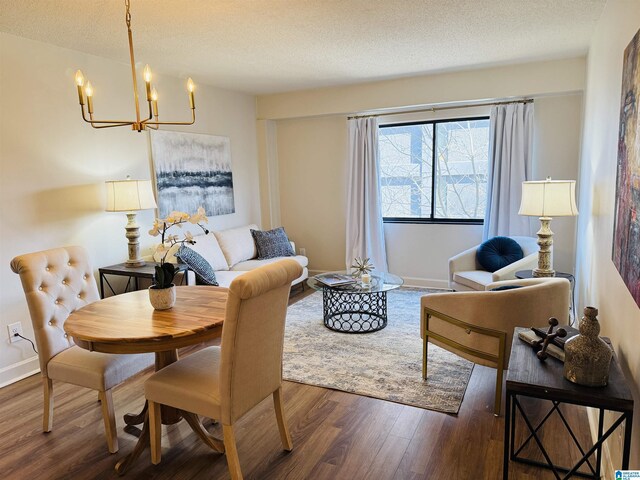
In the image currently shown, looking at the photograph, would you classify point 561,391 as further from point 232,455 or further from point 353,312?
point 353,312

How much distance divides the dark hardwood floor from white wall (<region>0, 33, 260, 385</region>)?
1.04 m

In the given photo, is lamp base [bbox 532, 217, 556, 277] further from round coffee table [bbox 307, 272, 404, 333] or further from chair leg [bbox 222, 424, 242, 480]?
chair leg [bbox 222, 424, 242, 480]

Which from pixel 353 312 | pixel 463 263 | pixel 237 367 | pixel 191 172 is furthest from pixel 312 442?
pixel 191 172

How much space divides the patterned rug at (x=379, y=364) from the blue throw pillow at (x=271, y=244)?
3.67 ft

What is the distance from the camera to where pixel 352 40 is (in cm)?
359

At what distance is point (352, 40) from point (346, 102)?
1858mm

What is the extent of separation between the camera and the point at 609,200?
2.36m

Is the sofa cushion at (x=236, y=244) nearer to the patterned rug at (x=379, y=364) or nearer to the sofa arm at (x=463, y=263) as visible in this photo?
the patterned rug at (x=379, y=364)

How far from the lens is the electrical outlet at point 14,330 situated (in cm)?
328

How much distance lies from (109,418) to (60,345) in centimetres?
55

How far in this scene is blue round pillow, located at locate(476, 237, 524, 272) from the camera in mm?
4359

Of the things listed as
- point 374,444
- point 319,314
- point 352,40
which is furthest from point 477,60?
point 374,444

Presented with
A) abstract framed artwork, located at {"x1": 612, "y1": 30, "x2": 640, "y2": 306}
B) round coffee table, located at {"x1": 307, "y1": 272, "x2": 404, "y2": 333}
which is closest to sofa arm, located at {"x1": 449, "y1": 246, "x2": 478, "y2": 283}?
round coffee table, located at {"x1": 307, "y1": 272, "x2": 404, "y2": 333}

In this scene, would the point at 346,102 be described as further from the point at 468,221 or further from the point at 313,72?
the point at 468,221
